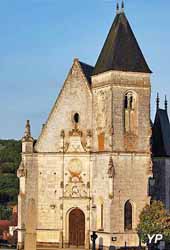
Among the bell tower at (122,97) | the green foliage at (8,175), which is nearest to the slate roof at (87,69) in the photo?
the bell tower at (122,97)

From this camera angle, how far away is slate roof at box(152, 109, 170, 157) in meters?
64.6

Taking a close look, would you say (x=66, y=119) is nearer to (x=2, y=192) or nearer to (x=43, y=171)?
(x=43, y=171)

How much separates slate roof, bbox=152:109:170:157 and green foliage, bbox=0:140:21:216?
28266mm

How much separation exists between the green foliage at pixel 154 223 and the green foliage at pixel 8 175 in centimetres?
3494

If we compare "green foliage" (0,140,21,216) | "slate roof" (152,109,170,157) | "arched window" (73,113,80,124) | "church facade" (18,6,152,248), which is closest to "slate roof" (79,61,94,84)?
"church facade" (18,6,152,248)

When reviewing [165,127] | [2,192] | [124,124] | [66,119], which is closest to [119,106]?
[124,124]

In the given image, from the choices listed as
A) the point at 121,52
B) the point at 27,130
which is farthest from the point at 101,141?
the point at 121,52

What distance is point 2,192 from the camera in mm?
99062

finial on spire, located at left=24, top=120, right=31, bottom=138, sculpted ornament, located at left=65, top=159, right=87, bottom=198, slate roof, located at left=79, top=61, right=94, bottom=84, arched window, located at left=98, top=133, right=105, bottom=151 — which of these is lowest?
sculpted ornament, located at left=65, top=159, right=87, bottom=198

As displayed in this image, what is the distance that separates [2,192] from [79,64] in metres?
40.5

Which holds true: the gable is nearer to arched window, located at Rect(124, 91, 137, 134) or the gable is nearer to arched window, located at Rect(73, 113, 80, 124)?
arched window, located at Rect(73, 113, 80, 124)

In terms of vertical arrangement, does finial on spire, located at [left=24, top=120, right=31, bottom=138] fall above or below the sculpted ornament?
above

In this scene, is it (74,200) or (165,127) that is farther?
(165,127)

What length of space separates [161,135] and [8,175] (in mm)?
43089
